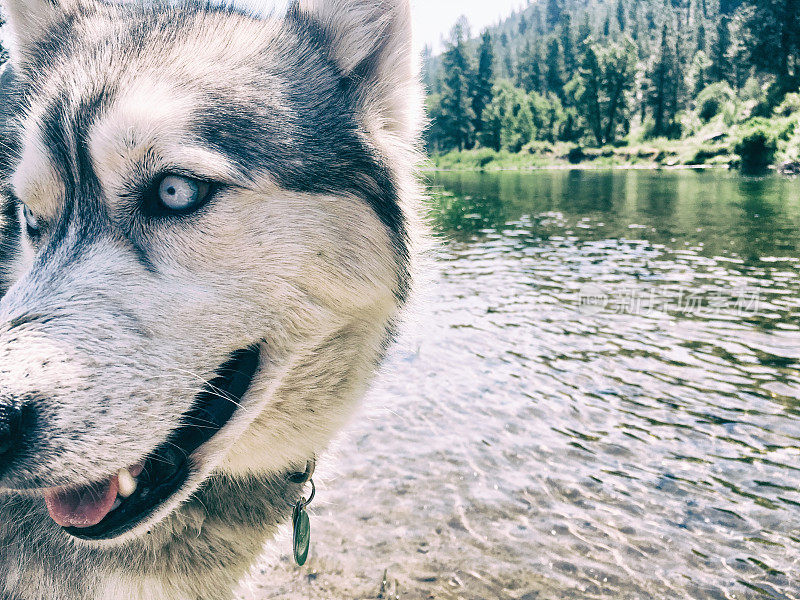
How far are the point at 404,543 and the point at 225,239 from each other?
117 inches

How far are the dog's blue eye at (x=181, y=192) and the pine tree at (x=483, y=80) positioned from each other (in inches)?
4097

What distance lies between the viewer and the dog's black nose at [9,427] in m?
1.48

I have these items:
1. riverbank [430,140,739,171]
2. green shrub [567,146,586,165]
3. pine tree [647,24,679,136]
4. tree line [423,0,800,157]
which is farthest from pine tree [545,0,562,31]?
green shrub [567,146,586,165]

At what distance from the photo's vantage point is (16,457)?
5.05 feet

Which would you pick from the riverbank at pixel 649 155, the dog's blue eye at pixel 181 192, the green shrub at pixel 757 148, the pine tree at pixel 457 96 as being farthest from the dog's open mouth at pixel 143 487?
the pine tree at pixel 457 96

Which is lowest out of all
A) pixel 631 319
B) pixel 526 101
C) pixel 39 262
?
pixel 631 319

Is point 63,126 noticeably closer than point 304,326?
Yes

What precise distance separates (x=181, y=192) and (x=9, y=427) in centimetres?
84

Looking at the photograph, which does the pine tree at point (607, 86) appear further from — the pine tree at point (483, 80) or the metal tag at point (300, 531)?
the metal tag at point (300, 531)

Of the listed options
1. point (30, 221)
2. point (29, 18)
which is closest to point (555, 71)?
point (29, 18)

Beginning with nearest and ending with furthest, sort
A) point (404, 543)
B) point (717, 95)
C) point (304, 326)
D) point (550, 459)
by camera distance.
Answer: point (304, 326) → point (404, 543) → point (550, 459) → point (717, 95)

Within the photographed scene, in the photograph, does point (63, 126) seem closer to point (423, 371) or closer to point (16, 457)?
point (16, 457)

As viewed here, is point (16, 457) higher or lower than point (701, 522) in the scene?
higher

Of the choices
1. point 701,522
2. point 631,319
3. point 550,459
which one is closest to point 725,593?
point 701,522
